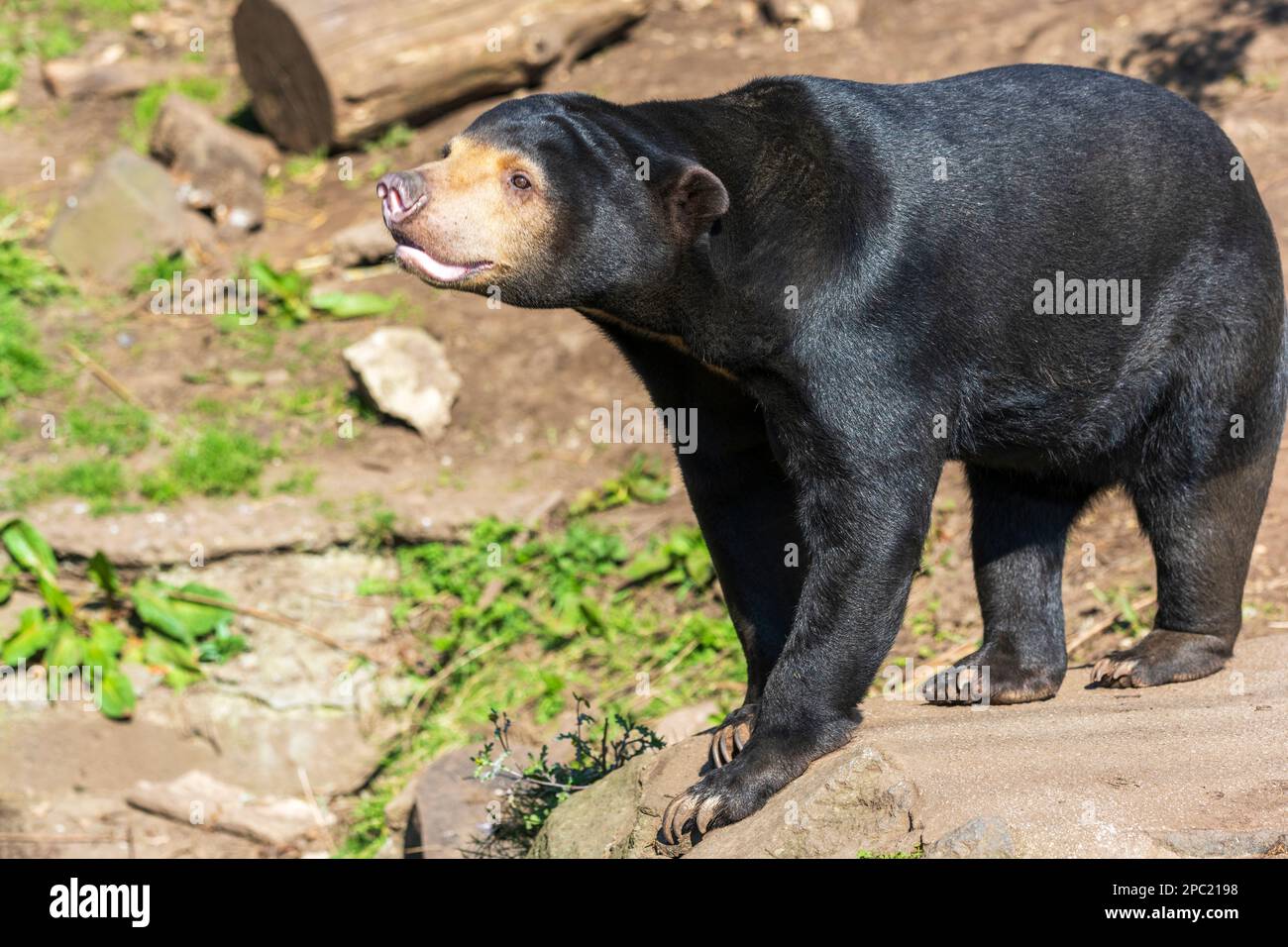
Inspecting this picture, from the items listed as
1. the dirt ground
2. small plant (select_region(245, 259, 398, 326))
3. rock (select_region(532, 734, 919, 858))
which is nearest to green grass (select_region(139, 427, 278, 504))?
the dirt ground

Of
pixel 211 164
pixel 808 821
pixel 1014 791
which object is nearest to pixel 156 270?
pixel 211 164

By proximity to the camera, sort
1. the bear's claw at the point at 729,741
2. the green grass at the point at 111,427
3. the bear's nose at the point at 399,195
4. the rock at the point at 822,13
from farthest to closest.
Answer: the rock at the point at 822,13 → the green grass at the point at 111,427 → the bear's claw at the point at 729,741 → the bear's nose at the point at 399,195

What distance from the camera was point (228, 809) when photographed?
8.01 metres

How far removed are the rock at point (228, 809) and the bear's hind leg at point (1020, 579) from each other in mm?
4177

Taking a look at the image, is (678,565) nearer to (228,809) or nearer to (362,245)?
(228,809)

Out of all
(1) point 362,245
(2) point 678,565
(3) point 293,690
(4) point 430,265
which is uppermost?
(4) point 430,265

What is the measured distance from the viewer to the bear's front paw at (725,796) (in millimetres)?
4133

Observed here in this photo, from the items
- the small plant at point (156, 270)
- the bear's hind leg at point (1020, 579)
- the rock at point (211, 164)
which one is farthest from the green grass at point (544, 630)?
the rock at point (211, 164)

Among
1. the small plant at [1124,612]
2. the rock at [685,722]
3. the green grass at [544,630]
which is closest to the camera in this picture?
the small plant at [1124,612]

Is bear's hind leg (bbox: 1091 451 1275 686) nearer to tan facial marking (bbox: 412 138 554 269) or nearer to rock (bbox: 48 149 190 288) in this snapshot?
tan facial marking (bbox: 412 138 554 269)

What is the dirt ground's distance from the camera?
297 inches

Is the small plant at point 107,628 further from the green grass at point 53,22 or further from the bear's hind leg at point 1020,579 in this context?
the green grass at point 53,22

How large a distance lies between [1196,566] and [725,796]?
1.97m
